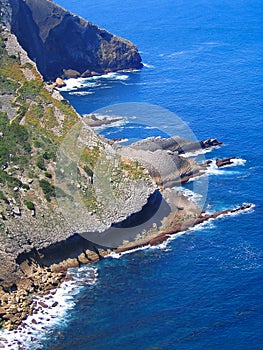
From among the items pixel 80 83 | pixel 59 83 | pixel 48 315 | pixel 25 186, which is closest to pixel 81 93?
pixel 59 83

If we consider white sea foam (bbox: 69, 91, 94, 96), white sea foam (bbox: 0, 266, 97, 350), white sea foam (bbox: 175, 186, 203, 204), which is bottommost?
white sea foam (bbox: 0, 266, 97, 350)

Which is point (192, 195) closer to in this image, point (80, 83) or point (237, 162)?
point (237, 162)

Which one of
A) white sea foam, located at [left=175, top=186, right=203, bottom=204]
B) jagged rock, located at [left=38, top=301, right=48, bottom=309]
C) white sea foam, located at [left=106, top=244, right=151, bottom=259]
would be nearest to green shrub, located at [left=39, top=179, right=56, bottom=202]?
white sea foam, located at [left=106, top=244, right=151, bottom=259]

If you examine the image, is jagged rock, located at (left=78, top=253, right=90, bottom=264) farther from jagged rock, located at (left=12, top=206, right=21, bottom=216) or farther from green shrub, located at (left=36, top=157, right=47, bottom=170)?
green shrub, located at (left=36, top=157, right=47, bottom=170)

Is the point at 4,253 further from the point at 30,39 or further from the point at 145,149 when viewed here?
the point at 30,39

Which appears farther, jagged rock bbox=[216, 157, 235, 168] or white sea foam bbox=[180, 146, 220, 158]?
white sea foam bbox=[180, 146, 220, 158]

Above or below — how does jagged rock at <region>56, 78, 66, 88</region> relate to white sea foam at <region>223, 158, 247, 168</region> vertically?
above

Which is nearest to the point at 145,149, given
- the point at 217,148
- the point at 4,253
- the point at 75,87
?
the point at 217,148

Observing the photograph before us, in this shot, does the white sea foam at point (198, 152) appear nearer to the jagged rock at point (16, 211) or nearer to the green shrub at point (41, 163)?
the green shrub at point (41, 163)

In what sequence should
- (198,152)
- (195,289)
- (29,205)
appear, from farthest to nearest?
1. (198,152)
2. (29,205)
3. (195,289)
